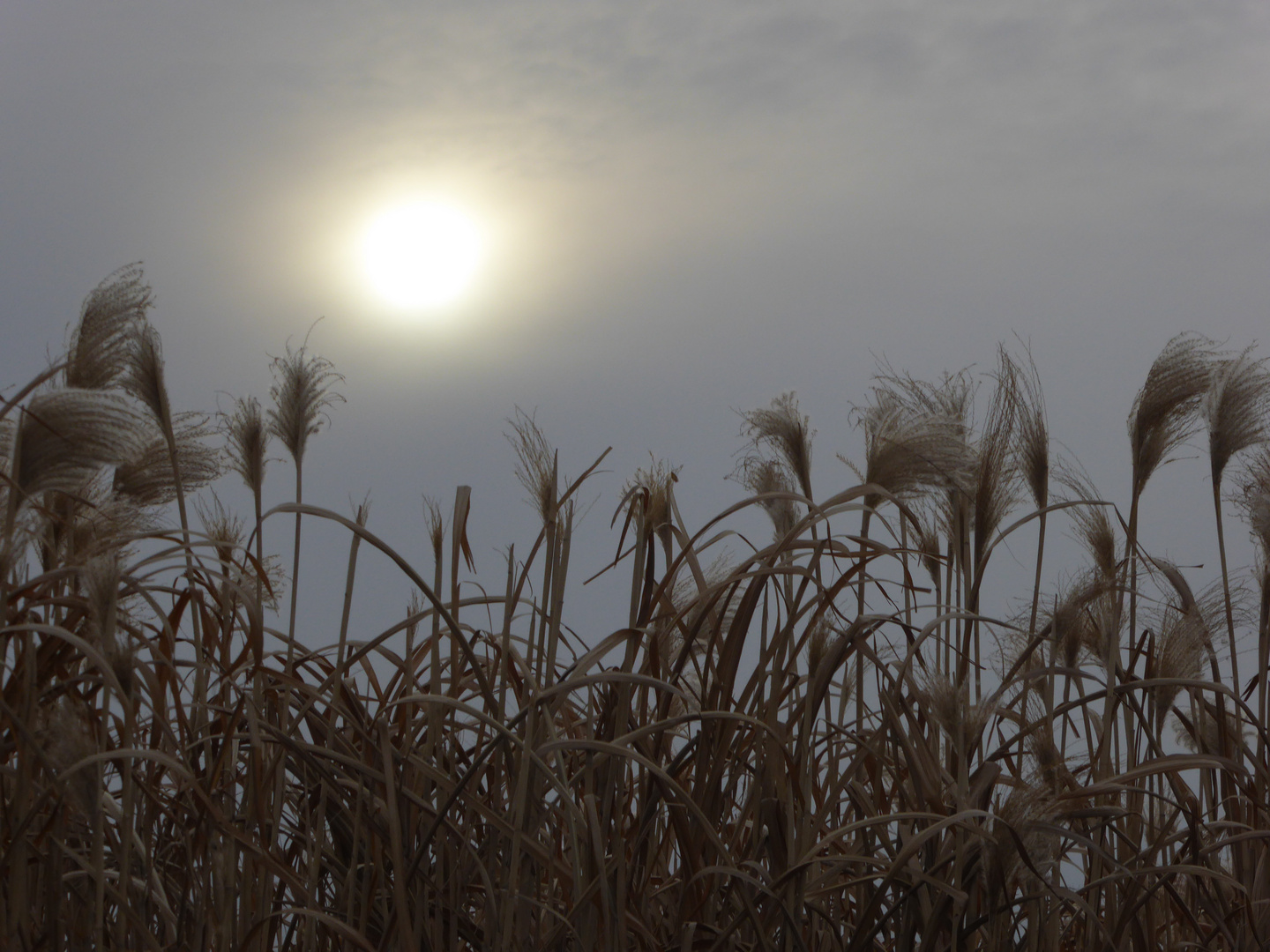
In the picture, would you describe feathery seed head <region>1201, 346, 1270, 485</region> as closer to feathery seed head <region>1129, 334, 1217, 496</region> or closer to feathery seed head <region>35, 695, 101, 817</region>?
feathery seed head <region>1129, 334, 1217, 496</region>

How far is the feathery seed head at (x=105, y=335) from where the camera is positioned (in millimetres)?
1864

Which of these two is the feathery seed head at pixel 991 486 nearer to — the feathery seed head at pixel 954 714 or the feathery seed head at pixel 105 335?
the feathery seed head at pixel 954 714

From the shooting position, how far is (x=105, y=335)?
1885 mm

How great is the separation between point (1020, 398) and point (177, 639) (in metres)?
1.64

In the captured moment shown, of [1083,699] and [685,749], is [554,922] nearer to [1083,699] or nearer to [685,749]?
[685,749]

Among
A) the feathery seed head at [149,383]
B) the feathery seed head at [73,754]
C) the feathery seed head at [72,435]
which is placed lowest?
the feathery seed head at [73,754]

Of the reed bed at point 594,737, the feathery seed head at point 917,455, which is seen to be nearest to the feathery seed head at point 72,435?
the reed bed at point 594,737

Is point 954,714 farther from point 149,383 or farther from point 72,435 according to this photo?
point 149,383

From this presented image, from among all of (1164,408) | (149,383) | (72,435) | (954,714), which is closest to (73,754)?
(72,435)

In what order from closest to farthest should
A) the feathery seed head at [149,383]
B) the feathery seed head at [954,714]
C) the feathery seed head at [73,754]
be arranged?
the feathery seed head at [73,754], the feathery seed head at [954,714], the feathery seed head at [149,383]

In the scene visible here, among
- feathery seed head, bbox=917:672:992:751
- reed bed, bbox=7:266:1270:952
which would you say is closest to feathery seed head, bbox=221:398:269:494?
reed bed, bbox=7:266:1270:952

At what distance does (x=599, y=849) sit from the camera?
4.71 ft

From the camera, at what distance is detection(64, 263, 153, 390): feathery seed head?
186 centimetres

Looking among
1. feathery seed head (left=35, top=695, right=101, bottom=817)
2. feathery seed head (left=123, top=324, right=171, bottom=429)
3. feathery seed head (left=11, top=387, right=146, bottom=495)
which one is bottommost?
feathery seed head (left=35, top=695, right=101, bottom=817)
